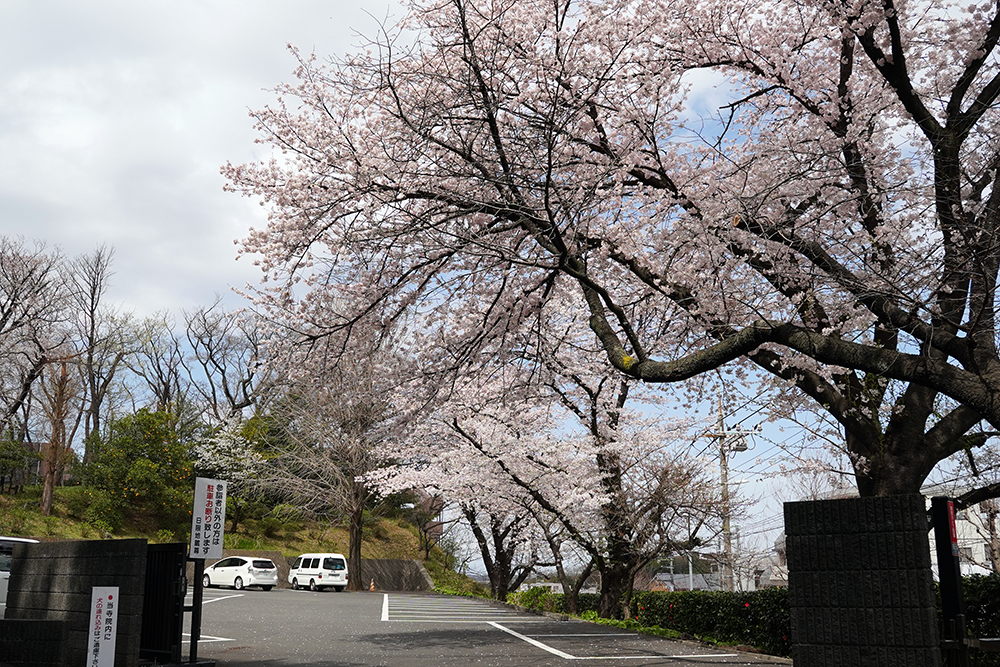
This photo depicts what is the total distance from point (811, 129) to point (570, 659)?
7.20 meters

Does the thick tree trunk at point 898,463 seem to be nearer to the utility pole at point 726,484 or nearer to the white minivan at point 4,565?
the utility pole at point 726,484

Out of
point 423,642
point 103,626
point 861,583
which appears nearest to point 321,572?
point 423,642

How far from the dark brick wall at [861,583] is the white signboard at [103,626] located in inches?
244

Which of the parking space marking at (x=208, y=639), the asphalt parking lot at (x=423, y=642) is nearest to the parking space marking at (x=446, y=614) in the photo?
the asphalt parking lot at (x=423, y=642)

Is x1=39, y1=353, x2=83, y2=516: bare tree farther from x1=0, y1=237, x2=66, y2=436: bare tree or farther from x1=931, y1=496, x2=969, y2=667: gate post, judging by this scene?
x1=931, y1=496, x2=969, y2=667: gate post

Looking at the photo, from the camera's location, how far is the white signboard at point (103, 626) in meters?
7.14

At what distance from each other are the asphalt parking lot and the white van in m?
11.4

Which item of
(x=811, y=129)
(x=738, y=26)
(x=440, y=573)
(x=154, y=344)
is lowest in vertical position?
(x=440, y=573)

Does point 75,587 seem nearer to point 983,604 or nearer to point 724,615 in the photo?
point 724,615

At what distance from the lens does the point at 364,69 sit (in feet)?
25.0

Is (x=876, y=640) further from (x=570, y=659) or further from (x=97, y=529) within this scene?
(x=97, y=529)

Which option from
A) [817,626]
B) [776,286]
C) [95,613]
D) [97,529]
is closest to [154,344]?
[97,529]

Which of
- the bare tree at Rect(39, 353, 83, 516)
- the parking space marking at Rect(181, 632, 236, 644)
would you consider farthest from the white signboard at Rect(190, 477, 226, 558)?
the bare tree at Rect(39, 353, 83, 516)

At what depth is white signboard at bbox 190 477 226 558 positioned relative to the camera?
27.2ft
